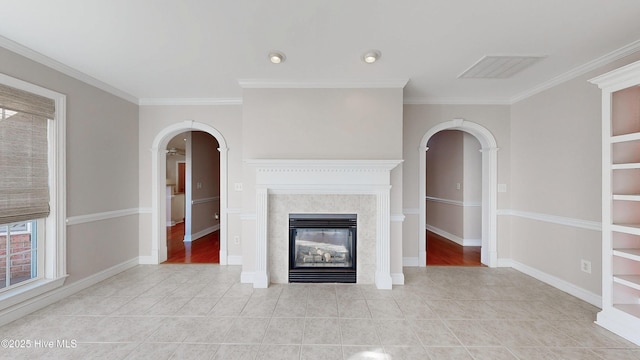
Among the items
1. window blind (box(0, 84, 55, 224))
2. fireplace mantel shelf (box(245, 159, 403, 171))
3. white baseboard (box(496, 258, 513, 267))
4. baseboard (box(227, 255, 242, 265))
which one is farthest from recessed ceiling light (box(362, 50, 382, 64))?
white baseboard (box(496, 258, 513, 267))

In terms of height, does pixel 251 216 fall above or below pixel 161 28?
below

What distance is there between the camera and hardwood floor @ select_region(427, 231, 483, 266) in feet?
13.4

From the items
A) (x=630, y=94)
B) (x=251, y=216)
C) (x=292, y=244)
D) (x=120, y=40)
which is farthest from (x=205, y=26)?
(x=630, y=94)

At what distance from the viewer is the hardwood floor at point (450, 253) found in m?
4.09

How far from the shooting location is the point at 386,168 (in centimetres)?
313

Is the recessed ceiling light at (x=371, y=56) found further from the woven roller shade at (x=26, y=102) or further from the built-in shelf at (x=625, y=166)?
the woven roller shade at (x=26, y=102)

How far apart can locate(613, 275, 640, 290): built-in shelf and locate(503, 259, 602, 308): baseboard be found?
1.92ft

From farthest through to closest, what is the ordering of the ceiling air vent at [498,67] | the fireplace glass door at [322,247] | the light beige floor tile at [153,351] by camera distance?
the fireplace glass door at [322,247] < the ceiling air vent at [498,67] < the light beige floor tile at [153,351]

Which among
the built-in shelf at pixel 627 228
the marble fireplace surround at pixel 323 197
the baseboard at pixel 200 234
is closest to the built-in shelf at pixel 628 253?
the built-in shelf at pixel 627 228

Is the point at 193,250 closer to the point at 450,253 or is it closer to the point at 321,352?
the point at 321,352

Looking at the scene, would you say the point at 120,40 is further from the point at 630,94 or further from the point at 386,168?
the point at 630,94

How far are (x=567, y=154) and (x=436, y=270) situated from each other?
7.09 feet

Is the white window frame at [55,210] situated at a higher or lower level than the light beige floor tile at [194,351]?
higher

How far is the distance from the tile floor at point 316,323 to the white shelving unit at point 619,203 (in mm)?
300
